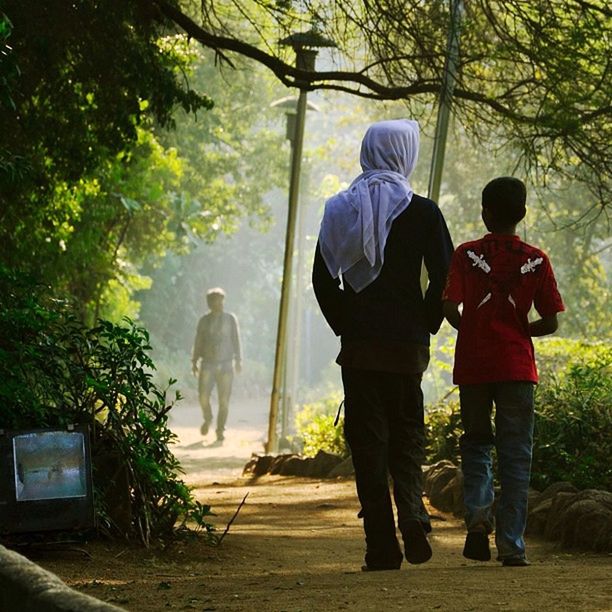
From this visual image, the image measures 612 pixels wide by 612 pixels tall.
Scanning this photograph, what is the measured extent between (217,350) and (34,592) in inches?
792

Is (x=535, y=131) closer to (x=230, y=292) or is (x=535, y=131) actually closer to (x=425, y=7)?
(x=425, y=7)

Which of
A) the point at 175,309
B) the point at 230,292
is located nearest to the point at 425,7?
the point at 175,309

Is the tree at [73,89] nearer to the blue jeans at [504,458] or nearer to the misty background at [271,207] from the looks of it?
the misty background at [271,207]

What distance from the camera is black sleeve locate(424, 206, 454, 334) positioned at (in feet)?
20.1

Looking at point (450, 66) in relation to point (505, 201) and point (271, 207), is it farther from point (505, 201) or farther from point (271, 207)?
point (271, 207)

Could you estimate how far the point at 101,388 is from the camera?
693 centimetres

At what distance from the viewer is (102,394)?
276 inches

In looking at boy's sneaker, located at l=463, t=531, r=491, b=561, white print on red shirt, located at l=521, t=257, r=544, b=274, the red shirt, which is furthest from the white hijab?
boy's sneaker, located at l=463, t=531, r=491, b=561

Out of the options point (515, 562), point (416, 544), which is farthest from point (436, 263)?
point (515, 562)

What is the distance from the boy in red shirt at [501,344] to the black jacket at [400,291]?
97mm

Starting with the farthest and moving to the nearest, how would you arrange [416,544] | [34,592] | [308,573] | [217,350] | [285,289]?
[217,350]
[285,289]
[308,573]
[416,544]
[34,592]

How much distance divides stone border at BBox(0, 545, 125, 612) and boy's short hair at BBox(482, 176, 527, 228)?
2.88 m

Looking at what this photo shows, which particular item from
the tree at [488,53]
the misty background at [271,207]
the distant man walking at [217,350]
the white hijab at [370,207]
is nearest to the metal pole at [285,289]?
the misty background at [271,207]

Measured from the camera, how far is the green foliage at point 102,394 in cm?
688
